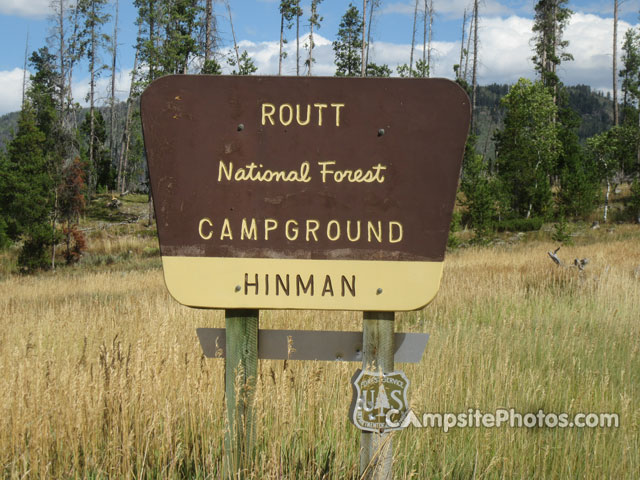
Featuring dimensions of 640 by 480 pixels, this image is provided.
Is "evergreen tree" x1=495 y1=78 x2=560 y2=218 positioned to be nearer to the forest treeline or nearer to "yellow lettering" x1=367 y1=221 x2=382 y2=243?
the forest treeline

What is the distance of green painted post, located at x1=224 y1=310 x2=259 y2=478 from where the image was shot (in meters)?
2.18

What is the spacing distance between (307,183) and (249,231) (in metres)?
0.31

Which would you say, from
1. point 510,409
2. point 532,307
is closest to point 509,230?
point 532,307

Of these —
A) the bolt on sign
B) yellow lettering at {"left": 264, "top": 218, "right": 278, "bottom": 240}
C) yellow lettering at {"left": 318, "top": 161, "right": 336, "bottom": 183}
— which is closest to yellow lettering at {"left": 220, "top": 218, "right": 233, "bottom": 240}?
the bolt on sign

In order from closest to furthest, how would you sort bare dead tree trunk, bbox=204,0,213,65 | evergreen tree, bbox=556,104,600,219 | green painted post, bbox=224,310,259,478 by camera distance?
green painted post, bbox=224,310,259,478 < evergreen tree, bbox=556,104,600,219 < bare dead tree trunk, bbox=204,0,213,65

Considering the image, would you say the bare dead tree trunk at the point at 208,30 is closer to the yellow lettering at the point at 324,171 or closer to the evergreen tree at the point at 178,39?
the evergreen tree at the point at 178,39

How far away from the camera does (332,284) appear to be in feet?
6.89

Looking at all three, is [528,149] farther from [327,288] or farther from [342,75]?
[327,288]

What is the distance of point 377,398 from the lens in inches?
82.5

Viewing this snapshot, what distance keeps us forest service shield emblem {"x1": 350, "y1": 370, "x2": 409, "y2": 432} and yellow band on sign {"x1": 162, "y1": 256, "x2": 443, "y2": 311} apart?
28 cm

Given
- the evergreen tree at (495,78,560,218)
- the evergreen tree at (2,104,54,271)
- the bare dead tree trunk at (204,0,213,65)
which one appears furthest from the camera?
the bare dead tree trunk at (204,0,213,65)
